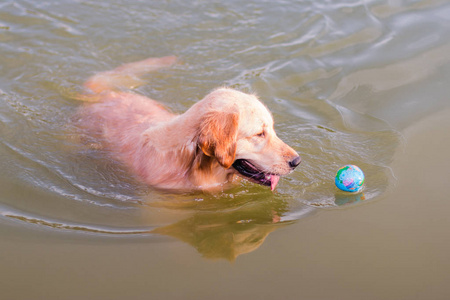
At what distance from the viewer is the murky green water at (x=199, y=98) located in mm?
4270

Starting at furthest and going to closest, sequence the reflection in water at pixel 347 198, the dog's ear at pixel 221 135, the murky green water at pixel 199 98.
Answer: the reflection in water at pixel 347 198 → the dog's ear at pixel 221 135 → the murky green water at pixel 199 98

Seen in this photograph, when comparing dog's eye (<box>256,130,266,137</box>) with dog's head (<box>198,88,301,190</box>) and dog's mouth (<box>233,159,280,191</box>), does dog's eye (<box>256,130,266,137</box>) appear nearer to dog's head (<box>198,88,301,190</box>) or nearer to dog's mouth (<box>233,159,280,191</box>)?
dog's head (<box>198,88,301,190</box>)

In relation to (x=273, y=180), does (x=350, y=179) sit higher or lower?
higher

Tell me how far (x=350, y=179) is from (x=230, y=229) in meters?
1.37

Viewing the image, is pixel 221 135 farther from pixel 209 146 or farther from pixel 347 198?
pixel 347 198

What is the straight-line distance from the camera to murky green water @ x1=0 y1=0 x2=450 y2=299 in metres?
4.27

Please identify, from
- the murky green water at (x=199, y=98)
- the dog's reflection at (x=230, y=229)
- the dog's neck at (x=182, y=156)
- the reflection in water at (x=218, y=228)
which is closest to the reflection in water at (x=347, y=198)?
the murky green water at (x=199, y=98)

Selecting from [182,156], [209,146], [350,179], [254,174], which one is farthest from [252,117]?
[350,179]

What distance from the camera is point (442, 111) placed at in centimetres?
652

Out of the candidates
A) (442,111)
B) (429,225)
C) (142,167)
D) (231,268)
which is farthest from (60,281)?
(442,111)

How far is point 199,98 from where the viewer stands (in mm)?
7488

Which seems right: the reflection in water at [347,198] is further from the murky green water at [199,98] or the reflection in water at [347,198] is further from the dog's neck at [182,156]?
the dog's neck at [182,156]

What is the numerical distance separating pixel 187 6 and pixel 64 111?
396cm

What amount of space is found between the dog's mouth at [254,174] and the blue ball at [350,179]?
0.65 meters
